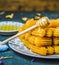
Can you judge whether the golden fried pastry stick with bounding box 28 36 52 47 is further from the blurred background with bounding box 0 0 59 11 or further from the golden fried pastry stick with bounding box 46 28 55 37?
the blurred background with bounding box 0 0 59 11

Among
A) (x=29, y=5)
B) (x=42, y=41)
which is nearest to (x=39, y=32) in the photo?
(x=42, y=41)

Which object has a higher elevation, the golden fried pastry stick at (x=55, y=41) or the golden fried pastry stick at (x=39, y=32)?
the golden fried pastry stick at (x=39, y=32)

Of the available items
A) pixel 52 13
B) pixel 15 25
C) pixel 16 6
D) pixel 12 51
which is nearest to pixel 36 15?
pixel 52 13

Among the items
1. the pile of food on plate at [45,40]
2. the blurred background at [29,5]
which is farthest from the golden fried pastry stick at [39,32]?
the blurred background at [29,5]

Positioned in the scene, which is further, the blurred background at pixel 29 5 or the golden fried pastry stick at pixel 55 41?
the blurred background at pixel 29 5

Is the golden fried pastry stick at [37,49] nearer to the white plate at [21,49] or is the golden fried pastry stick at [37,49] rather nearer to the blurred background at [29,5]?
the white plate at [21,49]

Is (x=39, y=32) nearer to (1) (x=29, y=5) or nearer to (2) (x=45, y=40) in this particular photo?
(2) (x=45, y=40)

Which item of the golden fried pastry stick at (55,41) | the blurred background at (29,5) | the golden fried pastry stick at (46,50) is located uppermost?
the golden fried pastry stick at (55,41)

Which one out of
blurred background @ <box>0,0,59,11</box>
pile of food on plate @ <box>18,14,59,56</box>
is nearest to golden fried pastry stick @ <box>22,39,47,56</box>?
pile of food on plate @ <box>18,14,59,56</box>

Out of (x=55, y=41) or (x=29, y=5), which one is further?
(x=29, y=5)
